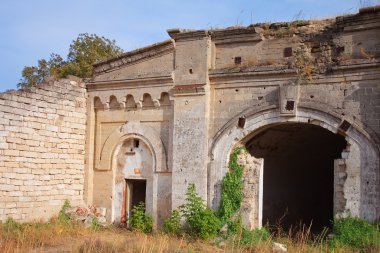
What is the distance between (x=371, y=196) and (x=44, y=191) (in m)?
7.94

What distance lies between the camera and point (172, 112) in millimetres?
12250

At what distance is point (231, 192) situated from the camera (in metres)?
11.1

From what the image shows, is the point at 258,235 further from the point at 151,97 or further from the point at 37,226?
the point at 37,226

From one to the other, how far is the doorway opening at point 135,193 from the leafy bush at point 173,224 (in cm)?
171

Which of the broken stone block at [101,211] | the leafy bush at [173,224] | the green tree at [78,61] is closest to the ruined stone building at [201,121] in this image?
the broken stone block at [101,211]

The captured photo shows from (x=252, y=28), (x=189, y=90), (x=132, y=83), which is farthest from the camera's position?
(x=132, y=83)

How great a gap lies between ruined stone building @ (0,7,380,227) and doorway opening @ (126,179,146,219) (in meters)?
0.03

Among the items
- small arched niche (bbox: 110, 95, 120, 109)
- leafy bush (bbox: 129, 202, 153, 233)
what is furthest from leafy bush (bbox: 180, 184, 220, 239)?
small arched niche (bbox: 110, 95, 120, 109)

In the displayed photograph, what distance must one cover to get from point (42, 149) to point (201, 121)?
418cm

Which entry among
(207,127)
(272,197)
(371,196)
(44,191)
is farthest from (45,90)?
(371,196)

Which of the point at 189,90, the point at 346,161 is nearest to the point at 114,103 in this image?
the point at 189,90

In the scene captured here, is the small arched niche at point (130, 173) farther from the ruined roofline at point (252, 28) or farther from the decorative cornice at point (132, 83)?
the ruined roofline at point (252, 28)

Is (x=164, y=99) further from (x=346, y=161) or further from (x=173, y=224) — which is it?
(x=346, y=161)

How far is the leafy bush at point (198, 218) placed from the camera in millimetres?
10859
